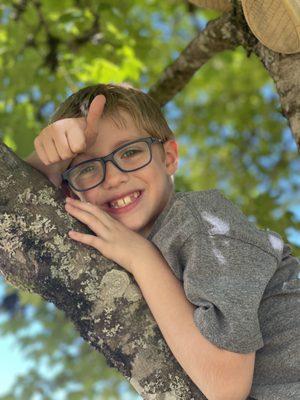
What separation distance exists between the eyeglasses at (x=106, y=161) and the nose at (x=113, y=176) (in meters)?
0.01

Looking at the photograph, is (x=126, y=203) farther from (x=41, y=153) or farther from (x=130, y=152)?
(x=41, y=153)

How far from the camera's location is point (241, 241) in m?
1.85

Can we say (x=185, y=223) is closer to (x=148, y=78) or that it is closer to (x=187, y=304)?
(x=187, y=304)

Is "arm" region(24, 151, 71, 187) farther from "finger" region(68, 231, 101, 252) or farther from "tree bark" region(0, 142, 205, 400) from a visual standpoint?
"finger" region(68, 231, 101, 252)

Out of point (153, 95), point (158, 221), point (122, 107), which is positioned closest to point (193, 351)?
point (158, 221)

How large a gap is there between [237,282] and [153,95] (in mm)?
2126

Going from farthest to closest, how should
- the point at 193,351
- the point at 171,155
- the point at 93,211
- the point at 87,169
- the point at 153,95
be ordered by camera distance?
the point at 153,95 → the point at 171,155 → the point at 87,169 → the point at 93,211 → the point at 193,351

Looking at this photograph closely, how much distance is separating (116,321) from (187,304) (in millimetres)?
202

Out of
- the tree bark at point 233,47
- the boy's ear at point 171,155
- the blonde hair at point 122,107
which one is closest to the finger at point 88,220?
the blonde hair at point 122,107

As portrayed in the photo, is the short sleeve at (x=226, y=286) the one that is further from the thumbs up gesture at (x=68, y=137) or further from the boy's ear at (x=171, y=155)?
the boy's ear at (x=171, y=155)

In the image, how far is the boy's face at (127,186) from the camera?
216 cm

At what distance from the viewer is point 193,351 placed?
168cm

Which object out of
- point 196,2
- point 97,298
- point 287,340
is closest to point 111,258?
point 97,298

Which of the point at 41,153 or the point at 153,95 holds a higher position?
the point at 41,153
